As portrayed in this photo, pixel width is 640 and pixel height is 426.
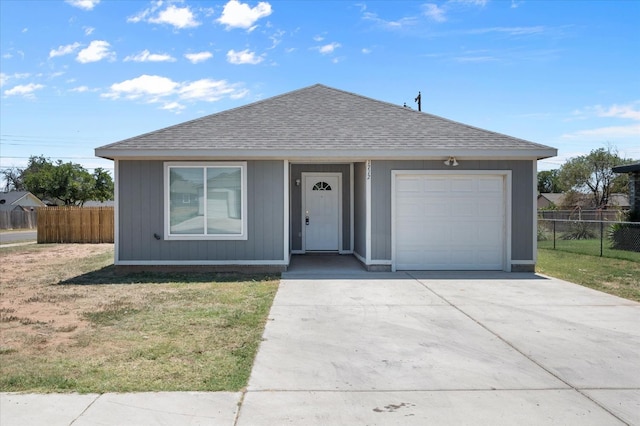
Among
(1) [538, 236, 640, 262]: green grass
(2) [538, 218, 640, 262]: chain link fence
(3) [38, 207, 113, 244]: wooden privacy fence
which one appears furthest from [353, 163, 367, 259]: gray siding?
(3) [38, 207, 113, 244]: wooden privacy fence

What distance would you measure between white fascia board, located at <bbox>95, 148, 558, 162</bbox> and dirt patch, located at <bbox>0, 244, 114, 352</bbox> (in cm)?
297

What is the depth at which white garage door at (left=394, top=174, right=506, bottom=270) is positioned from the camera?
10484 mm

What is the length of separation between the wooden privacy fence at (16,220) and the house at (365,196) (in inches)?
1429

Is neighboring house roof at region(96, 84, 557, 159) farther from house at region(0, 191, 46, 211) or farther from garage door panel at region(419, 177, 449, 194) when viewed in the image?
house at region(0, 191, 46, 211)

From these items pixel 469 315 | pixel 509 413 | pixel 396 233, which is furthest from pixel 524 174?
pixel 509 413

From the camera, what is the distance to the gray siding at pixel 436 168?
10.4 metres

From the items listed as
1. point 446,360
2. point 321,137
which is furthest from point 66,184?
point 446,360

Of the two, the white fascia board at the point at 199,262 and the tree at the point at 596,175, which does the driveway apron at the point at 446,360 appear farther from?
the tree at the point at 596,175

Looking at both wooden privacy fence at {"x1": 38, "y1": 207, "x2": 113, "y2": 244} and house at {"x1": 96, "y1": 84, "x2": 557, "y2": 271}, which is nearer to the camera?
house at {"x1": 96, "y1": 84, "x2": 557, "y2": 271}

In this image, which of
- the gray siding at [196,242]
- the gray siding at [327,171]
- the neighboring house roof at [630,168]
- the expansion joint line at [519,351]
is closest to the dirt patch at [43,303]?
the gray siding at [196,242]

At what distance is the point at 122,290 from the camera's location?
27.7 feet

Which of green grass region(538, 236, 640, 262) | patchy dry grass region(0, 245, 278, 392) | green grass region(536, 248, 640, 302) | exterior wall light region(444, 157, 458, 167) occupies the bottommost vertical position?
green grass region(536, 248, 640, 302)

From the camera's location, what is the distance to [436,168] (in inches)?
409

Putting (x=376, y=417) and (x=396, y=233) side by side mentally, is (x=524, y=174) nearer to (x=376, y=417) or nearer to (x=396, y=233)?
(x=396, y=233)
